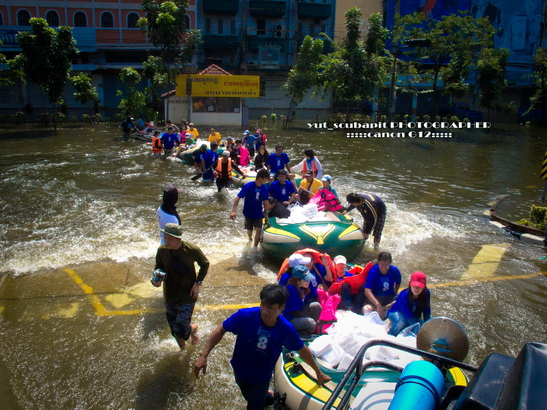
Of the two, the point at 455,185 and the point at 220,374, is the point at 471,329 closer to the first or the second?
the point at 220,374

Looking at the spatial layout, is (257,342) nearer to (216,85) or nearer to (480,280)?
→ (480,280)

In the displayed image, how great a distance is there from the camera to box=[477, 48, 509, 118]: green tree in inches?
1494

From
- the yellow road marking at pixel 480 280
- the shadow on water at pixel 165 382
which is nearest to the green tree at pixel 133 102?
the yellow road marking at pixel 480 280

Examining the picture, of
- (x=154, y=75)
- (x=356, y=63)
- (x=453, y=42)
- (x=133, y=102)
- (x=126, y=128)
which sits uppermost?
(x=453, y=42)

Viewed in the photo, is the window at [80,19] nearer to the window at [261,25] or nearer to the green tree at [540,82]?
the window at [261,25]

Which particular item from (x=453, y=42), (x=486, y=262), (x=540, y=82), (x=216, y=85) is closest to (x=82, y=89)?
(x=216, y=85)

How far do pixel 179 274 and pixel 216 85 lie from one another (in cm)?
2799

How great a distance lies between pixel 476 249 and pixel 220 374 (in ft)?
22.6

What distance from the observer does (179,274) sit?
5062 mm

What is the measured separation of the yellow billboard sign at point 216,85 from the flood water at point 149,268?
13.3m

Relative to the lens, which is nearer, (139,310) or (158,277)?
(158,277)

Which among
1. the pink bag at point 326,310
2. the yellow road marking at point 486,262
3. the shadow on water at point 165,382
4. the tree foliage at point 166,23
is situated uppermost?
the tree foliage at point 166,23

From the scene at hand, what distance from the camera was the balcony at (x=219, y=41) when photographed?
142 feet

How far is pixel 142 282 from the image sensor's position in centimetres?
773
